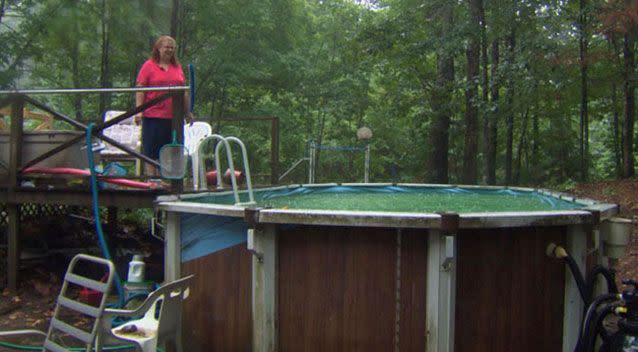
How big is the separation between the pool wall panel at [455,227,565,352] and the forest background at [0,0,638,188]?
3.80 m

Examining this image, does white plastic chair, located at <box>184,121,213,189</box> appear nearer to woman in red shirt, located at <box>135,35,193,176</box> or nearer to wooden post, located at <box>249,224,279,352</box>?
woman in red shirt, located at <box>135,35,193,176</box>

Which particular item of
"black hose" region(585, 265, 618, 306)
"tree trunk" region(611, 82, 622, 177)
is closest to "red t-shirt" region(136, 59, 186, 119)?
"black hose" region(585, 265, 618, 306)

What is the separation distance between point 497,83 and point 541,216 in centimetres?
803

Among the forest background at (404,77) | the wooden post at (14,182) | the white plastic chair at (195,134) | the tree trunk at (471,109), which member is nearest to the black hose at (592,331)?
the white plastic chair at (195,134)

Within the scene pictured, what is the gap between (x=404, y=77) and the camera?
1397 cm

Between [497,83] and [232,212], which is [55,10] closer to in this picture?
[232,212]

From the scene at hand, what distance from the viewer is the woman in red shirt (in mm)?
4504

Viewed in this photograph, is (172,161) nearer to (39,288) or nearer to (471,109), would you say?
(39,288)

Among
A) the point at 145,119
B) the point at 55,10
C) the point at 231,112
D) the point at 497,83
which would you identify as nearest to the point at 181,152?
the point at 145,119

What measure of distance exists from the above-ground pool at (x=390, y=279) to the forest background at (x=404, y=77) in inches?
122

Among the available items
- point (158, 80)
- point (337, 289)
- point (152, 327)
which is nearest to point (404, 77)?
point (158, 80)

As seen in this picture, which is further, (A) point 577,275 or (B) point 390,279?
(A) point 577,275

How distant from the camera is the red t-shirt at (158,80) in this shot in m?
4.50

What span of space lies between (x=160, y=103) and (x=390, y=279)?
2.56 meters
